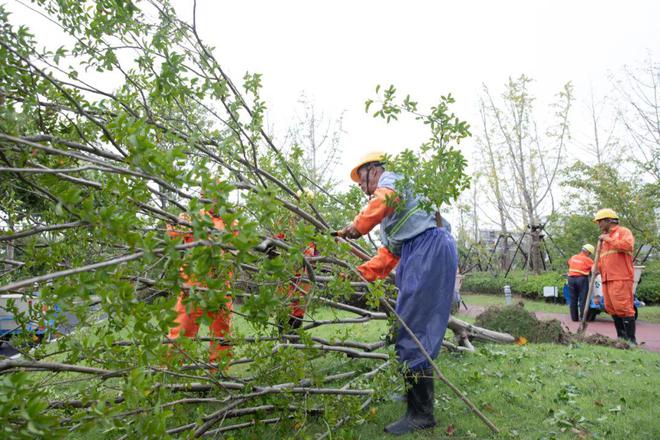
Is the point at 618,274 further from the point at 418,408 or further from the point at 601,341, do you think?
the point at 418,408

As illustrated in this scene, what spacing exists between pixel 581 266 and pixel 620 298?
352 cm

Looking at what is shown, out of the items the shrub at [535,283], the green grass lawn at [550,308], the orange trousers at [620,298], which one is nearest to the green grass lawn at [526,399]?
the orange trousers at [620,298]

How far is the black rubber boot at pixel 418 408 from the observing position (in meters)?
3.35

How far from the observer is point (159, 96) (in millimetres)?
3051

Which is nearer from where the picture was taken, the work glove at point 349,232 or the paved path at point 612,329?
the work glove at point 349,232

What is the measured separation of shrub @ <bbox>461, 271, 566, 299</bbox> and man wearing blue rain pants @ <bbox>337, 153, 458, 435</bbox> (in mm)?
12534

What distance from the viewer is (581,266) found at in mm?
10711

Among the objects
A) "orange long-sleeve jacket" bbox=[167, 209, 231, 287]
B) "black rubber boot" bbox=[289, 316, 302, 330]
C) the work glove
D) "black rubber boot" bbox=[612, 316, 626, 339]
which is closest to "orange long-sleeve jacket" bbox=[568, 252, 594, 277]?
"black rubber boot" bbox=[612, 316, 626, 339]

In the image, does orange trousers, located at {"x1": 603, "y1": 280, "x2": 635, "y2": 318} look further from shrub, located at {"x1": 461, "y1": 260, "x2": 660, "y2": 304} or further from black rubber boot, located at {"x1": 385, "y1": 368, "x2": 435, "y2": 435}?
shrub, located at {"x1": 461, "y1": 260, "x2": 660, "y2": 304}

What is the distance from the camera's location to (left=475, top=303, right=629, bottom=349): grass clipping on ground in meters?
6.61

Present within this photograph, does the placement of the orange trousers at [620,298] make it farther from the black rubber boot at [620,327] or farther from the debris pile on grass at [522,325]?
the debris pile on grass at [522,325]

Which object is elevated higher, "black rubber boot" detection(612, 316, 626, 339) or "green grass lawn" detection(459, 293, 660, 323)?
"black rubber boot" detection(612, 316, 626, 339)

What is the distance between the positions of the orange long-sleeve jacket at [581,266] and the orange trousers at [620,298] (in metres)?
3.17

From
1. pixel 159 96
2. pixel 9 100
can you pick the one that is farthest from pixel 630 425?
pixel 9 100
